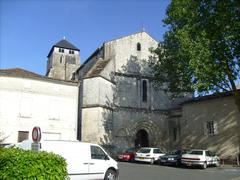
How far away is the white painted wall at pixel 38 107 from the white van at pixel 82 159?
14.7m

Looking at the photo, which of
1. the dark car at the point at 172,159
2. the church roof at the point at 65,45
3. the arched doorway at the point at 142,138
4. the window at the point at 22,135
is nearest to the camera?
the dark car at the point at 172,159

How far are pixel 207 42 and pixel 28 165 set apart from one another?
17.9m

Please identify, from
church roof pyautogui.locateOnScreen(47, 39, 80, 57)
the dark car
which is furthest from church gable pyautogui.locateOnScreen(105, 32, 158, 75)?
church roof pyautogui.locateOnScreen(47, 39, 80, 57)

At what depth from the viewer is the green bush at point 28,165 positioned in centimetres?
768

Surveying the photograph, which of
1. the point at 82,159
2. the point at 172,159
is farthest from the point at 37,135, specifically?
the point at 172,159

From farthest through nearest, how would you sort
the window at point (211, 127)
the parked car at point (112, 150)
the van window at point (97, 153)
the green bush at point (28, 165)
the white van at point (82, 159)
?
the parked car at point (112, 150) → the window at point (211, 127) → the van window at point (97, 153) → the white van at point (82, 159) → the green bush at point (28, 165)

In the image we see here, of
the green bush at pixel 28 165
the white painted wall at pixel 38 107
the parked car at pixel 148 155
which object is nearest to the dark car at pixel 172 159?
the parked car at pixel 148 155

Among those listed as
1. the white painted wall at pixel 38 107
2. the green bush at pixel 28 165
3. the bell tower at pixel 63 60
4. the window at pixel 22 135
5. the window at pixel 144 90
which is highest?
the bell tower at pixel 63 60

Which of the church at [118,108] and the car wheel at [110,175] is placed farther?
the church at [118,108]

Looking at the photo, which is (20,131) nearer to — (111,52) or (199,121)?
(111,52)

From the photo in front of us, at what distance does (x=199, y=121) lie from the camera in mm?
31297

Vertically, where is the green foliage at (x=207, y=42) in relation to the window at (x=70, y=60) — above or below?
below

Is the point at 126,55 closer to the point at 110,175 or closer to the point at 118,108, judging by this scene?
the point at 118,108

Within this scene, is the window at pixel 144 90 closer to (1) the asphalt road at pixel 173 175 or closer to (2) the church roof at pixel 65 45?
(1) the asphalt road at pixel 173 175
